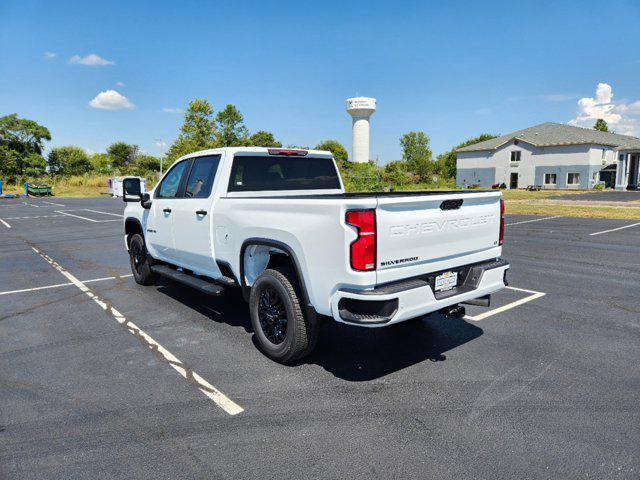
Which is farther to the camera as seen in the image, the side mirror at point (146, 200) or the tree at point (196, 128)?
the tree at point (196, 128)

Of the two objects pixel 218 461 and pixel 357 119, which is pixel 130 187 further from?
pixel 357 119

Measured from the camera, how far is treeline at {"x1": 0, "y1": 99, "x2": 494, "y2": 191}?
138 ft

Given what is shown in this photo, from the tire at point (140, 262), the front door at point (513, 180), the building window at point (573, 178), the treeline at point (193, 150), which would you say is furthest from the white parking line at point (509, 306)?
the front door at point (513, 180)

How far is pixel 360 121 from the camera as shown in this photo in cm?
8438

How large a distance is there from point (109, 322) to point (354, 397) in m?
3.55

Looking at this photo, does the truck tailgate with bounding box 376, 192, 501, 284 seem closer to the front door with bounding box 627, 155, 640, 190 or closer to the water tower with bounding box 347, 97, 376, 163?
the front door with bounding box 627, 155, 640, 190

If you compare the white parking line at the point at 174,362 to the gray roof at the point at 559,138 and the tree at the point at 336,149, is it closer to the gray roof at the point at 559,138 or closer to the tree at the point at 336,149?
Answer: the gray roof at the point at 559,138

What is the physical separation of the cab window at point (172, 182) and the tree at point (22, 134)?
229 feet

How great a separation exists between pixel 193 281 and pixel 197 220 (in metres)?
0.76

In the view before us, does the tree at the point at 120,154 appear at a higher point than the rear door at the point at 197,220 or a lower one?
higher

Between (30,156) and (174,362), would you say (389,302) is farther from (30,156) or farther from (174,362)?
(30,156)

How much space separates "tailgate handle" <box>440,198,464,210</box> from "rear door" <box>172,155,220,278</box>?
2569 millimetres

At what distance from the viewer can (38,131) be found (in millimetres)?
65125

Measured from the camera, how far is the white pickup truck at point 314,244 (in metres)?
3.52
